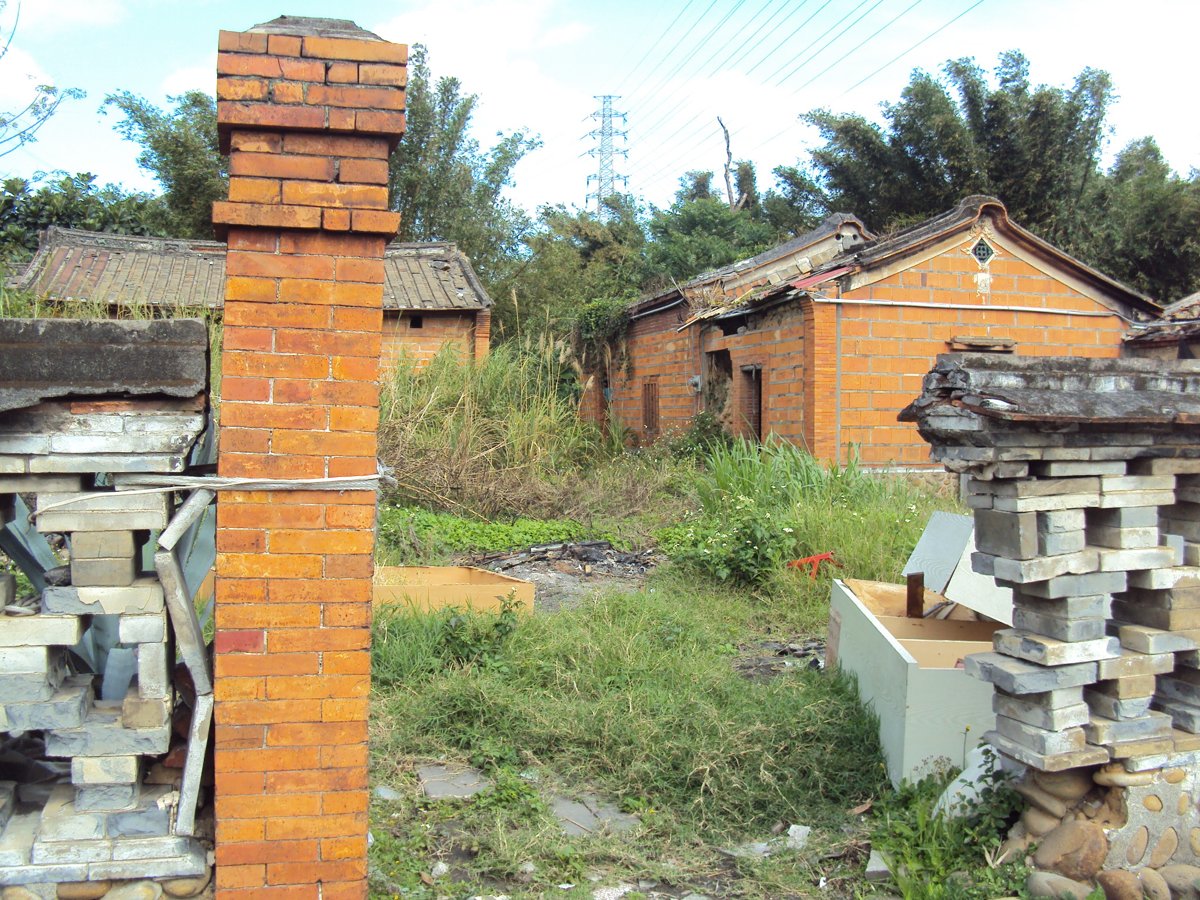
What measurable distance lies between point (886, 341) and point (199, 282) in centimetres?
1168

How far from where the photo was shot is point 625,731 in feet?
15.4

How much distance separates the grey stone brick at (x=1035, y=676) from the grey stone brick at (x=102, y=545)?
299 centimetres

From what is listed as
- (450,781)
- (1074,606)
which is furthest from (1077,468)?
(450,781)

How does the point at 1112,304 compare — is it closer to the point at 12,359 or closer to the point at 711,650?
the point at 711,650

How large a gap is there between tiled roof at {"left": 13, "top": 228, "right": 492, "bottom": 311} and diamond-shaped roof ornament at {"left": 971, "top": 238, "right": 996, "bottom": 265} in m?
8.21

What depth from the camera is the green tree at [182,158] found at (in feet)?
70.0

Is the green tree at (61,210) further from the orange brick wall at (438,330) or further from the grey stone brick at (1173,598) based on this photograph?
the grey stone brick at (1173,598)

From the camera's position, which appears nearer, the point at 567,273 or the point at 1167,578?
the point at 1167,578

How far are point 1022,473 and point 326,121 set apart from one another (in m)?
2.61

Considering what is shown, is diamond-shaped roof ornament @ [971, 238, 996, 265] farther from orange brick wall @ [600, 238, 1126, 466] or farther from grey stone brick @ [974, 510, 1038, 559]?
grey stone brick @ [974, 510, 1038, 559]

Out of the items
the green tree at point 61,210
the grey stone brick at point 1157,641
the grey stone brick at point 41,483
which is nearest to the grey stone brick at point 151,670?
the grey stone brick at point 41,483

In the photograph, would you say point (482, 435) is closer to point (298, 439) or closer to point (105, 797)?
point (298, 439)

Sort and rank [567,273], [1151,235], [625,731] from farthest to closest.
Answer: [567,273]
[1151,235]
[625,731]

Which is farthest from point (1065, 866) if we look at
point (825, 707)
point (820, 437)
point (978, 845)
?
point (820, 437)
